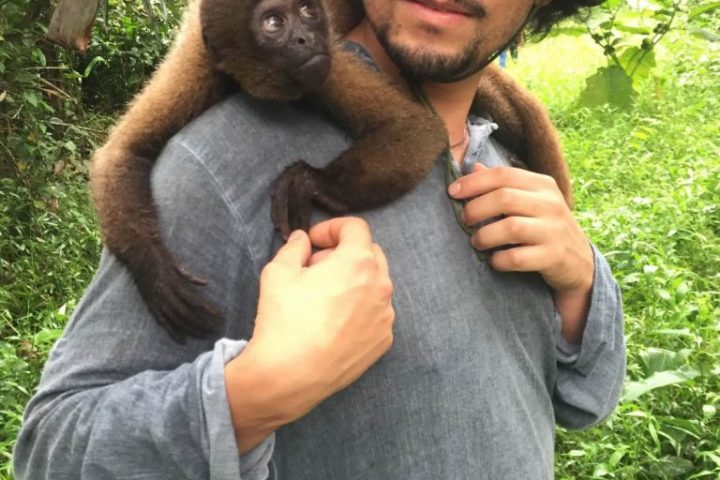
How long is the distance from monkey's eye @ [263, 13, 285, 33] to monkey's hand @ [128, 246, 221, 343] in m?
0.74

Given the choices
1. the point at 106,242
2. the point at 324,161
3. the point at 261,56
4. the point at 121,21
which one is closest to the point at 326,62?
the point at 261,56

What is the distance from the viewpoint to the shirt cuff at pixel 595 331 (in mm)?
1523

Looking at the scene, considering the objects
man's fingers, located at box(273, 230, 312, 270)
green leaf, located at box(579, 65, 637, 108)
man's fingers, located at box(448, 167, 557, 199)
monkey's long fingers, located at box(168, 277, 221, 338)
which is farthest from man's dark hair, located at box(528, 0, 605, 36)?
monkey's long fingers, located at box(168, 277, 221, 338)

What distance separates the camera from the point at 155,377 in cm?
104

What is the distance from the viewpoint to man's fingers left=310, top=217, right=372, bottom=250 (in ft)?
3.58

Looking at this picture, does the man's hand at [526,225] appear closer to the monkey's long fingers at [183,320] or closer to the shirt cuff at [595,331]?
the shirt cuff at [595,331]

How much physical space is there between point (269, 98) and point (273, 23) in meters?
0.43

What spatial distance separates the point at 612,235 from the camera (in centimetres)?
410

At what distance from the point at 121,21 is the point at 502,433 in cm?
654

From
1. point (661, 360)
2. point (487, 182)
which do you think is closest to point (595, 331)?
point (487, 182)

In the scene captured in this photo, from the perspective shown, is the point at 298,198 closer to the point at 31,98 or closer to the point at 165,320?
the point at 165,320

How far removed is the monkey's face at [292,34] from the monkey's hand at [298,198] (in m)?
0.45

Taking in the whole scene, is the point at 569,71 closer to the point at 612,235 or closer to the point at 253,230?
the point at 612,235

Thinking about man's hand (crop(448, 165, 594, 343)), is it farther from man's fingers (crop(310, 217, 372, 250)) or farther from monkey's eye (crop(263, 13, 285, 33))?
monkey's eye (crop(263, 13, 285, 33))
